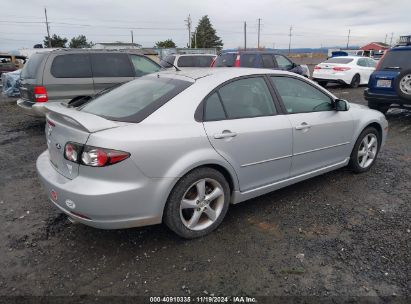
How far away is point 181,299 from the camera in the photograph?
7.95ft

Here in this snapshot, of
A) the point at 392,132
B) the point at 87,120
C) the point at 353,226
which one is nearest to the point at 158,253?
the point at 87,120

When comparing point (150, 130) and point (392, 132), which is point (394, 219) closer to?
point (150, 130)

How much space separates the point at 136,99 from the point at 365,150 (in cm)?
325

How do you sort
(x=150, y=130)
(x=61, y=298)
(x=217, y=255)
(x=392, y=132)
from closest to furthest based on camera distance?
(x=61, y=298), (x=150, y=130), (x=217, y=255), (x=392, y=132)

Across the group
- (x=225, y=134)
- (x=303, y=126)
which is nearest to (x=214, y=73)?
(x=225, y=134)

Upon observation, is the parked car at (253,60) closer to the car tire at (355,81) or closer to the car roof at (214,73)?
the car tire at (355,81)

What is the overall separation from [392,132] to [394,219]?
442 cm

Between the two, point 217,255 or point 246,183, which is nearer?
point 217,255

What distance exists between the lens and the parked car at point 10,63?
1742cm

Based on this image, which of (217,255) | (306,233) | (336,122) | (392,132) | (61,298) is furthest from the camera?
(392,132)

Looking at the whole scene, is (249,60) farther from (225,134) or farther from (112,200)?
(112,200)

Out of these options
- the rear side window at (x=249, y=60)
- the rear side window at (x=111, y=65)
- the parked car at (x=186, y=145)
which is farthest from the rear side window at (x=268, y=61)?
the parked car at (x=186, y=145)

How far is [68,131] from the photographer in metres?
2.80

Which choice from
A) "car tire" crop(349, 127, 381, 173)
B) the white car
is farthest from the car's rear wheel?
the white car
